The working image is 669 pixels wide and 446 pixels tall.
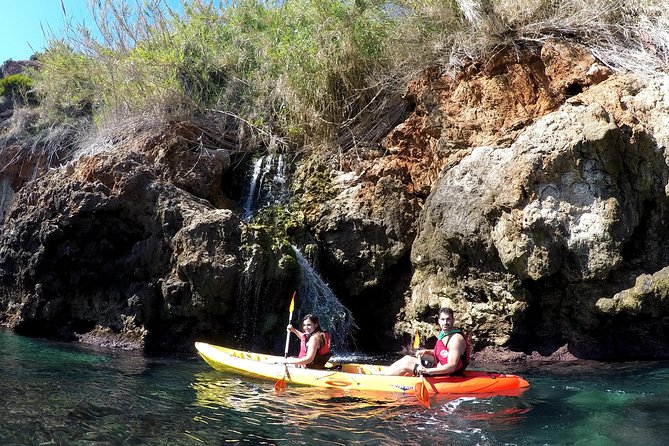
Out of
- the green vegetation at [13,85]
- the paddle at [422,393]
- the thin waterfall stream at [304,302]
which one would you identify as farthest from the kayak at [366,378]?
the green vegetation at [13,85]

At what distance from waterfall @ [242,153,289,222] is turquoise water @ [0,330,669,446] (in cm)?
358

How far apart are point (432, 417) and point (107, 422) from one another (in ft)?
8.55

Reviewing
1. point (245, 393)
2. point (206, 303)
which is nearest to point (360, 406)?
point (245, 393)

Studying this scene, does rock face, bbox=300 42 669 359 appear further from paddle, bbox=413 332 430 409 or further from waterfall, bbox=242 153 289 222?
paddle, bbox=413 332 430 409

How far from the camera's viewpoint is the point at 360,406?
5492mm

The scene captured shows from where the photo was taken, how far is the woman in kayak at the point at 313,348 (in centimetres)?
662

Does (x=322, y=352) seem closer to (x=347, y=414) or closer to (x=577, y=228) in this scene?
(x=347, y=414)

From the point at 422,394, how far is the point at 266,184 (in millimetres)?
5442

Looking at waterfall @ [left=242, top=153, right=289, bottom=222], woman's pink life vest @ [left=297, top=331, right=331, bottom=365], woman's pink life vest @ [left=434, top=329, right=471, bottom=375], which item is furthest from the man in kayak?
waterfall @ [left=242, top=153, right=289, bottom=222]

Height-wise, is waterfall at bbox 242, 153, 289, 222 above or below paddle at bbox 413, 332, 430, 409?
above

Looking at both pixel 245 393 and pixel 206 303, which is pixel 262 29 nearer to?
pixel 206 303

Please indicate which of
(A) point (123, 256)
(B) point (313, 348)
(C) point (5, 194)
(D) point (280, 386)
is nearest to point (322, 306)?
(B) point (313, 348)

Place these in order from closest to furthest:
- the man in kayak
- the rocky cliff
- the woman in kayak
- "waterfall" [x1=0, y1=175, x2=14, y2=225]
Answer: the man in kayak, the woman in kayak, the rocky cliff, "waterfall" [x1=0, y1=175, x2=14, y2=225]

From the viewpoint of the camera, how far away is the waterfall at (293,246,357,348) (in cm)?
846
